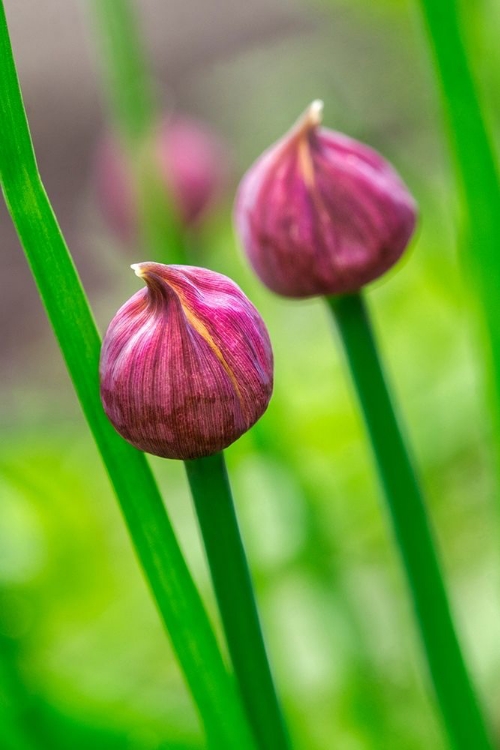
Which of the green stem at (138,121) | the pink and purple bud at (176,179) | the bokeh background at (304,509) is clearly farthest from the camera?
the pink and purple bud at (176,179)

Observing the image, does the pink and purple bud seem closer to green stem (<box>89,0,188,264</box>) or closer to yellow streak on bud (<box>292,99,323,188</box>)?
green stem (<box>89,0,188,264</box>)

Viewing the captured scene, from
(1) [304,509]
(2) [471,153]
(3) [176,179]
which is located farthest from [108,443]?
(3) [176,179]

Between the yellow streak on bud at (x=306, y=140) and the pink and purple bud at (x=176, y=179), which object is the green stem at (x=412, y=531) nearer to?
the yellow streak on bud at (x=306, y=140)

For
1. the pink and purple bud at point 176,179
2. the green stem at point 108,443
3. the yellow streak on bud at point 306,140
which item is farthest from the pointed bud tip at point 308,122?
the pink and purple bud at point 176,179

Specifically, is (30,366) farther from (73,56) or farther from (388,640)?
(73,56)

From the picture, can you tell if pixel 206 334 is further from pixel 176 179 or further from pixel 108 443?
pixel 176 179

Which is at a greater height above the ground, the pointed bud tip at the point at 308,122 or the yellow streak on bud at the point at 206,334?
the pointed bud tip at the point at 308,122

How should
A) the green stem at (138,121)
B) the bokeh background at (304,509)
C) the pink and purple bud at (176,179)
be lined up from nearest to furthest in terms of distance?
the green stem at (138,121) < the bokeh background at (304,509) < the pink and purple bud at (176,179)

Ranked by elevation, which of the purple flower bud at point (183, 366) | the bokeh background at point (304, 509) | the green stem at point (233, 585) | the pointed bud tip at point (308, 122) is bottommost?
the bokeh background at point (304, 509)

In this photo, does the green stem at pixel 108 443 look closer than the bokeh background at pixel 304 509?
Yes
